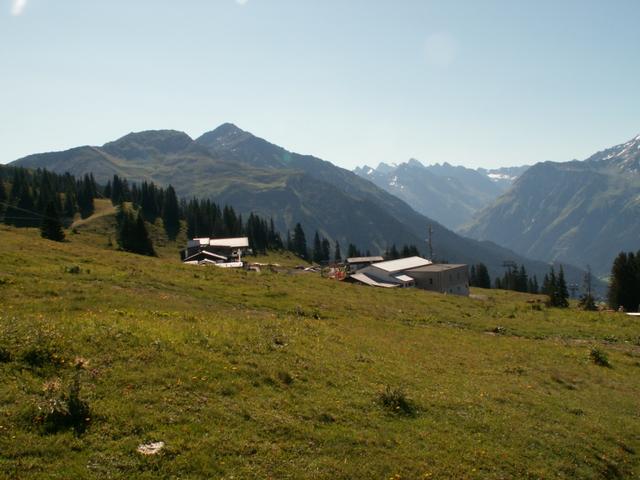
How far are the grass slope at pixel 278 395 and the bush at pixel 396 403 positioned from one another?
0.84ft

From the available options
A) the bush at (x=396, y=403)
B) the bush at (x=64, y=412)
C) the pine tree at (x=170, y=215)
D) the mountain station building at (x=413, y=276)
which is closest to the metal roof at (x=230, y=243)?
the pine tree at (x=170, y=215)

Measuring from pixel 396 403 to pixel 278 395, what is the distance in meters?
4.66

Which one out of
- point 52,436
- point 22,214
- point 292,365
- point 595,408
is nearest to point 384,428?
point 292,365

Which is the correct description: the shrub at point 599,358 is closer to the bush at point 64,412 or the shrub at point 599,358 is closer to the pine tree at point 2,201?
the bush at point 64,412

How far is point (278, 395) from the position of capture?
17578mm

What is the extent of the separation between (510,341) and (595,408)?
13555 millimetres

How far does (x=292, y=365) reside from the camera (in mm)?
20734

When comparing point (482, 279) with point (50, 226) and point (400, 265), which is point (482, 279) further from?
point (50, 226)

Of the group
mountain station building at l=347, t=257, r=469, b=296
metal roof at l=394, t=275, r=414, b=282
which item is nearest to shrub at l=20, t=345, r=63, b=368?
mountain station building at l=347, t=257, r=469, b=296

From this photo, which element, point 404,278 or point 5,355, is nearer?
point 5,355

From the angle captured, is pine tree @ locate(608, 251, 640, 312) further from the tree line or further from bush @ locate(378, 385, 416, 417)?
bush @ locate(378, 385, 416, 417)

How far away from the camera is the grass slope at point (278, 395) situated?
13.1 metres

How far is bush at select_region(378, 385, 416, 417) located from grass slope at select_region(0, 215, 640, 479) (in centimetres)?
26

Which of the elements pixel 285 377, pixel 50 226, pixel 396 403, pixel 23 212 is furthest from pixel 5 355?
pixel 23 212
